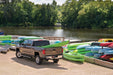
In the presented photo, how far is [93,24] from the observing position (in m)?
99.1

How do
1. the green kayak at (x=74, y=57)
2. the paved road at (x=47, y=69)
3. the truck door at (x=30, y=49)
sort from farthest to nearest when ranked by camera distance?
the green kayak at (x=74, y=57)
the truck door at (x=30, y=49)
the paved road at (x=47, y=69)

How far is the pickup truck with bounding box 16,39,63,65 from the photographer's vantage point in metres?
13.1

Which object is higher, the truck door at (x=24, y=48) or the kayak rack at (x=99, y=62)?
the truck door at (x=24, y=48)

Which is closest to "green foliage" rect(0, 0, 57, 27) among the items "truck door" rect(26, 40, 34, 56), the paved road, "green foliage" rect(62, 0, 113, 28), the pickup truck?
"green foliage" rect(62, 0, 113, 28)

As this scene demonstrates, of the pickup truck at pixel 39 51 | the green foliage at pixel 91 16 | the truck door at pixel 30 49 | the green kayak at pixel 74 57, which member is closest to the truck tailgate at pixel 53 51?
the pickup truck at pixel 39 51

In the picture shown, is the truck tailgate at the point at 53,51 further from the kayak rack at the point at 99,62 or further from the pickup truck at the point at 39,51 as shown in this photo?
the kayak rack at the point at 99,62

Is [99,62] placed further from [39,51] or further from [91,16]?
[91,16]

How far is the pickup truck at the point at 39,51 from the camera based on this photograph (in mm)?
13094

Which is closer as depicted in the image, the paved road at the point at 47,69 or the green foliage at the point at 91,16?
the paved road at the point at 47,69

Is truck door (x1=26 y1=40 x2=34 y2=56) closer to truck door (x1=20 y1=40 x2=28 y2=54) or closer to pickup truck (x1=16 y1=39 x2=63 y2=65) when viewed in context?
pickup truck (x1=16 y1=39 x2=63 y2=65)

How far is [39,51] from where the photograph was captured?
525 inches

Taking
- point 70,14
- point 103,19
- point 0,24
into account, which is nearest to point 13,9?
point 0,24

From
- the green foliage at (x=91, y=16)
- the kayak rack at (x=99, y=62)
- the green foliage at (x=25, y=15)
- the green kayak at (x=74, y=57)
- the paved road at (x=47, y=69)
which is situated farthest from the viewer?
the green foliage at (x=25, y=15)

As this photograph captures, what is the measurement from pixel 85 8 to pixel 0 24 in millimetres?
55014
